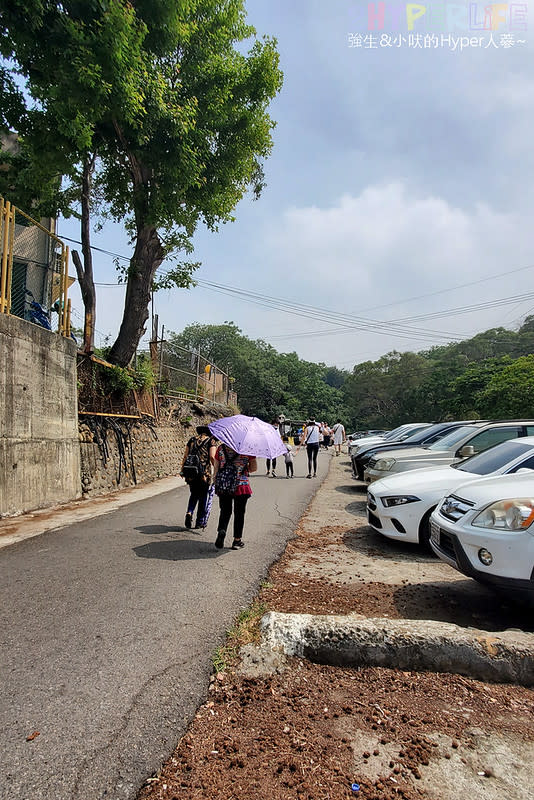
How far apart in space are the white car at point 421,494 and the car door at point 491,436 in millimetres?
2002

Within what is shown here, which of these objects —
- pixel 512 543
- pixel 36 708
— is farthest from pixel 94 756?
pixel 512 543

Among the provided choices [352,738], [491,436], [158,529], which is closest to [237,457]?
[158,529]

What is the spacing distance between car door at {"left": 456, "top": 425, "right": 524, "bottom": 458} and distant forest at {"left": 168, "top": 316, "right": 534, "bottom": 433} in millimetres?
38823

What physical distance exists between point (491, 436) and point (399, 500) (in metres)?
3.45

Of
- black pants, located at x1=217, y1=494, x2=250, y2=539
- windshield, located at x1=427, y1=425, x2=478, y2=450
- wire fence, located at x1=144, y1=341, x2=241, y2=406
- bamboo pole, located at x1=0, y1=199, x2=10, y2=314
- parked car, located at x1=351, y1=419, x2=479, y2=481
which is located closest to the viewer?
black pants, located at x1=217, y1=494, x2=250, y2=539

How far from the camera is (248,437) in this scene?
5414 millimetres

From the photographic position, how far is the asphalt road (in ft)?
6.87

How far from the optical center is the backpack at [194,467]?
6.50 m

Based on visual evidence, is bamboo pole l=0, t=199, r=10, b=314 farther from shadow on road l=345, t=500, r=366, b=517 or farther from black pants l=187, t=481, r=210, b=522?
shadow on road l=345, t=500, r=366, b=517

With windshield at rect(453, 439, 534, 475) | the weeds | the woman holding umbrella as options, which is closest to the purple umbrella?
the woman holding umbrella

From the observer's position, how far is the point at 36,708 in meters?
2.46

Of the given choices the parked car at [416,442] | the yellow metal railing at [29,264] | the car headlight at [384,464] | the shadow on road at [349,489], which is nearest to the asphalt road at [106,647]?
the car headlight at [384,464]

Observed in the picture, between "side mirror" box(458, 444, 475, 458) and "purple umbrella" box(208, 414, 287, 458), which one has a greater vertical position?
"purple umbrella" box(208, 414, 287, 458)

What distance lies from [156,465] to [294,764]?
1231 centimetres
